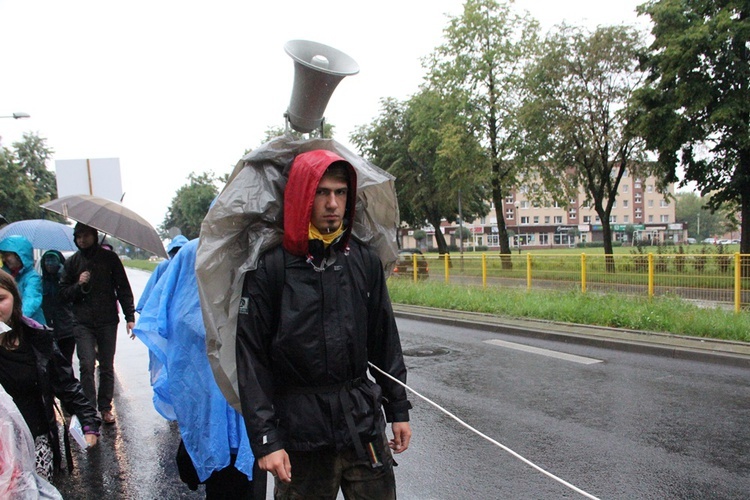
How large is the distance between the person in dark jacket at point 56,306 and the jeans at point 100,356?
1.04 ft

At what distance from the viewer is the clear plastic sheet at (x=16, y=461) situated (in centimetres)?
198

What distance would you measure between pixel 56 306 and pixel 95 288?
2.00ft

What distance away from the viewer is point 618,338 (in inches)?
365

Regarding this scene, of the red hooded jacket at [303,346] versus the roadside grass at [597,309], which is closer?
the red hooded jacket at [303,346]

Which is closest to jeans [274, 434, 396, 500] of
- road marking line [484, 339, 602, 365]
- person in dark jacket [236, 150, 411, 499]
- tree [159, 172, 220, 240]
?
person in dark jacket [236, 150, 411, 499]

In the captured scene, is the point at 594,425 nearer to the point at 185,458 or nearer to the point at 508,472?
the point at 508,472

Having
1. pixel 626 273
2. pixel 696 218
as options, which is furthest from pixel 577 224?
pixel 626 273

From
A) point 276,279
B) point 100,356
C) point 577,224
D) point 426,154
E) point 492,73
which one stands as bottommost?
point 100,356

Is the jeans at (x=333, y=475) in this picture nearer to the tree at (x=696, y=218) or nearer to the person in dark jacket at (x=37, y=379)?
the person in dark jacket at (x=37, y=379)

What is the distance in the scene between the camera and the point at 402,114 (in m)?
38.2

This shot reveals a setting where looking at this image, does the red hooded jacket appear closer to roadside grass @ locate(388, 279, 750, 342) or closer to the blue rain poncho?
the blue rain poncho

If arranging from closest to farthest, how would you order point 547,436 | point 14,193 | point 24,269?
point 547,436, point 24,269, point 14,193

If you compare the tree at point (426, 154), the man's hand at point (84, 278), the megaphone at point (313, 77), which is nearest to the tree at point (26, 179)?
the tree at point (426, 154)

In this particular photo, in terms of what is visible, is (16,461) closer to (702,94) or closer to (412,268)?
(412,268)
